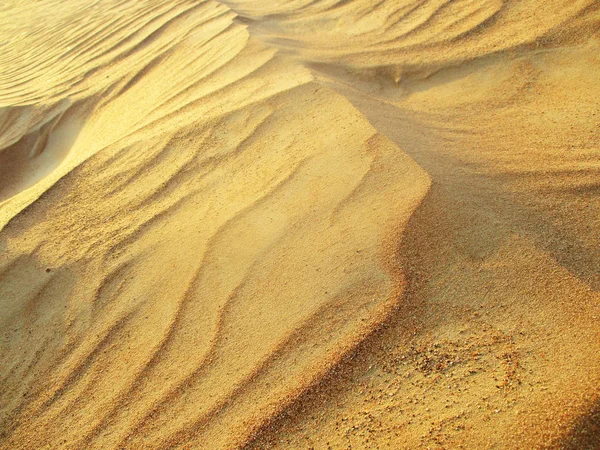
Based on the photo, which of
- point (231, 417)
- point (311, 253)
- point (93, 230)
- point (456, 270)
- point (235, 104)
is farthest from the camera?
point (235, 104)

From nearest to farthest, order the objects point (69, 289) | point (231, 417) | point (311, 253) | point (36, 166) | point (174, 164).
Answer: point (231, 417) < point (311, 253) < point (69, 289) < point (174, 164) < point (36, 166)

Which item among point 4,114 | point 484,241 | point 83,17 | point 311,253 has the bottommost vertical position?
point 484,241

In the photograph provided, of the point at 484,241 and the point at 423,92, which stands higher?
the point at 423,92

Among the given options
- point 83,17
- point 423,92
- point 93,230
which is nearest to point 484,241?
point 423,92

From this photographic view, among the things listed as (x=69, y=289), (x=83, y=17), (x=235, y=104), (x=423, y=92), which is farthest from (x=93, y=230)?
(x=83, y=17)

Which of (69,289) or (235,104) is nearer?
(69,289)

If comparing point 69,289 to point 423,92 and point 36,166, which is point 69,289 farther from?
point 423,92
